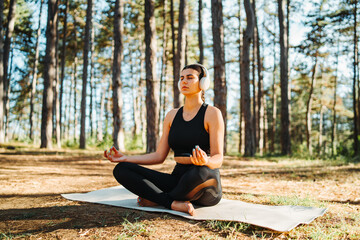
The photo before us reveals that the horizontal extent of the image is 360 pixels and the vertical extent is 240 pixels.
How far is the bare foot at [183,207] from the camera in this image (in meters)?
2.96

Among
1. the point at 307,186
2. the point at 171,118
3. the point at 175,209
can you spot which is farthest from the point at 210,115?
the point at 307,186

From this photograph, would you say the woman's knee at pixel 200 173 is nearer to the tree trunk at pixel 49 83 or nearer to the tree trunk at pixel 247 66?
the tree trunk at pixel 247 66

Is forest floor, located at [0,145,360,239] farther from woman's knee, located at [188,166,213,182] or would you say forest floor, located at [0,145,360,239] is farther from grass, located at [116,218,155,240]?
woman's knee, located at [188,166,213,182]

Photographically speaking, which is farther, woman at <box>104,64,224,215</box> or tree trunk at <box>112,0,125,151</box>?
tree trunk at <box>112,0,125,151</box>

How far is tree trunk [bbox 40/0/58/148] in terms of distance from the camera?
12664 millimetres

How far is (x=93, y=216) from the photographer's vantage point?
302 cm

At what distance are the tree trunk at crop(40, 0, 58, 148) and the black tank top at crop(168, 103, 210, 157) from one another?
1109cm

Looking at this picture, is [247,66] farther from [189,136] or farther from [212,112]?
[189,136]

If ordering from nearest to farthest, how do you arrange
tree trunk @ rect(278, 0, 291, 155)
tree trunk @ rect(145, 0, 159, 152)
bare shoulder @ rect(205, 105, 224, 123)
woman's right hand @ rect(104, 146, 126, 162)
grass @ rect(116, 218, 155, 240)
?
grass @ rect(116, 218, 155, 240) → bare shoulder @ rect(205, 105, 224, 123) → woman's right hand @ rect(104, 146, 126, 162) → tree trunk @ rect(145, 0, 159, 152) → tree trunk @ rect(278, 0, 291, 155)

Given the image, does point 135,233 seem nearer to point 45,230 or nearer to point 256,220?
point 45,230

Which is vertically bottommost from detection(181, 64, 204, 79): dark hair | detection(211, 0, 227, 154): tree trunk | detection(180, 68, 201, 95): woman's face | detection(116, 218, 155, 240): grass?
detection(116, 218, 155, 240): grass

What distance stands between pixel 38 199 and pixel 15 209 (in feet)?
2.04

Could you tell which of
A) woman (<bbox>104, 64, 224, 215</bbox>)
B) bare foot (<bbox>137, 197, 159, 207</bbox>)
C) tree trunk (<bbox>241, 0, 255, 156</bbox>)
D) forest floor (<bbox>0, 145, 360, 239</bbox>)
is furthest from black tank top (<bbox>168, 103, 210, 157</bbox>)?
tree trunk (<bbox>241, 0, 255, 156</bbox>)

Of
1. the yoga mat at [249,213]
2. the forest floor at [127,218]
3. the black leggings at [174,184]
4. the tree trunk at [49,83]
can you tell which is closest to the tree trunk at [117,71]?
the tree trunk at [49,83]
